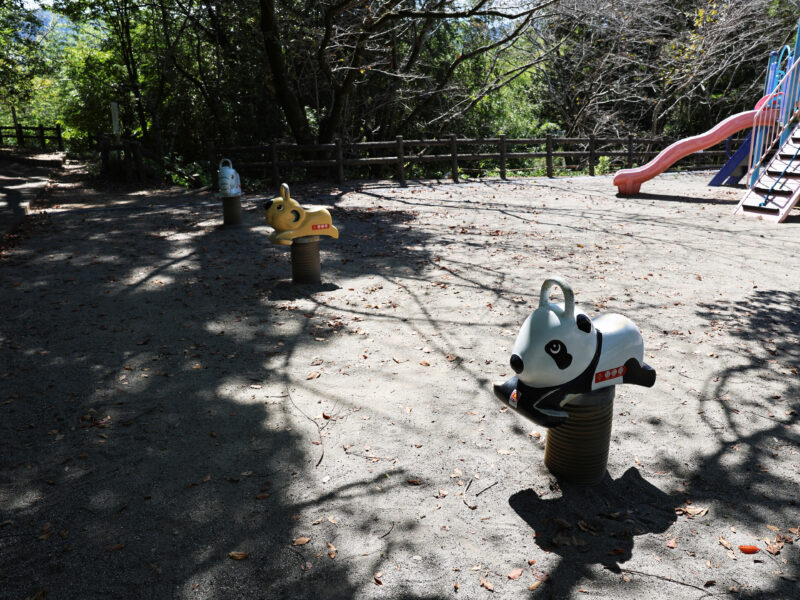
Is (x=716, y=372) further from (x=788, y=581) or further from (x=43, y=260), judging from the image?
(x=43, y=260)

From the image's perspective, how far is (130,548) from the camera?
276 centimetres

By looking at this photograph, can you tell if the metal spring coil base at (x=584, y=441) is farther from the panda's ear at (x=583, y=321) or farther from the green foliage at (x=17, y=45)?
the green foliage at (x=17, y=45)

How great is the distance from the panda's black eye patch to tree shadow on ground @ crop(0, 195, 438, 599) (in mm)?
1141

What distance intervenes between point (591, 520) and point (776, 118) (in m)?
14.0

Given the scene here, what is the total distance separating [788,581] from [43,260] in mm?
8868

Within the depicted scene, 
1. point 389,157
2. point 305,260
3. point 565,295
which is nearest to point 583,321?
point 565,295

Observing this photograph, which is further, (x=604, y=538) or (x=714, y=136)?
(x=714, y=136)

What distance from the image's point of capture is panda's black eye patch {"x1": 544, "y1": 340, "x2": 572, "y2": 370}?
2869mm

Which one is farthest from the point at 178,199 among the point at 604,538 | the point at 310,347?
the point at 604,538

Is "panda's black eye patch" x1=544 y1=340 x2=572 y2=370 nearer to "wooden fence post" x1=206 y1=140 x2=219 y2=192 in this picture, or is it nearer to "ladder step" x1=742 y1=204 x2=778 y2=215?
"ladder step" x1=742 y1=204 x2=778 y2=215

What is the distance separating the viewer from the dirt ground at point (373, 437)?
2658 mm

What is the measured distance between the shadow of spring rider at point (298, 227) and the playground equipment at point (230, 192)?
140 inches

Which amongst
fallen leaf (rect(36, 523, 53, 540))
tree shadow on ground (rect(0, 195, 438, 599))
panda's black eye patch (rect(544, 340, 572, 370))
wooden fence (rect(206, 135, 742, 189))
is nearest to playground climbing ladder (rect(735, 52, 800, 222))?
wooden fence (rect(206, 135, 742, 189))

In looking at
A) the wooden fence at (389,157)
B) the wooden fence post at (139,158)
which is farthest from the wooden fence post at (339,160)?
the wooden fence post at (139,158)
